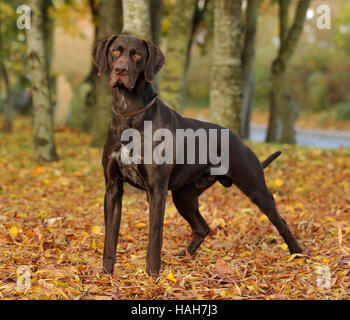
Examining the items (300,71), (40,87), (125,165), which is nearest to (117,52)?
(125,165)

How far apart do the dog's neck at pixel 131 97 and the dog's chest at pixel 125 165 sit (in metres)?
0.32

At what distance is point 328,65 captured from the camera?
1379 inches

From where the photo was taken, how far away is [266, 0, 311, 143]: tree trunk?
13555 mm

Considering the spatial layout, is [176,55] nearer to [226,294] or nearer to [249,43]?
[249,43]

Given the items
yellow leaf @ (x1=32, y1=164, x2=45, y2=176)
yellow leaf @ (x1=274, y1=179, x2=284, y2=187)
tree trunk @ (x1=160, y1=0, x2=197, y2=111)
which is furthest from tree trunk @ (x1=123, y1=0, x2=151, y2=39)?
yellow leaf @ (x1=32, y1=164, x2=45, y2=176)

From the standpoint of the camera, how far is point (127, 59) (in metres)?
4.02

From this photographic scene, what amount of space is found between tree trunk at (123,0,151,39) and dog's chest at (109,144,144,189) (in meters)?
3.84

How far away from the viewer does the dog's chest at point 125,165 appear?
13.8 feet

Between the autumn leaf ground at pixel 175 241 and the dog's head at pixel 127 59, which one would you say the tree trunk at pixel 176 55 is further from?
the dog's head at pixel 127 59

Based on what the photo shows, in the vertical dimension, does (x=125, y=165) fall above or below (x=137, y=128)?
below

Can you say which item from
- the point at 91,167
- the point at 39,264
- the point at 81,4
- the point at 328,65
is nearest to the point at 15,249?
the point at 39,264

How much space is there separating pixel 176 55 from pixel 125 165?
17.4 feet
